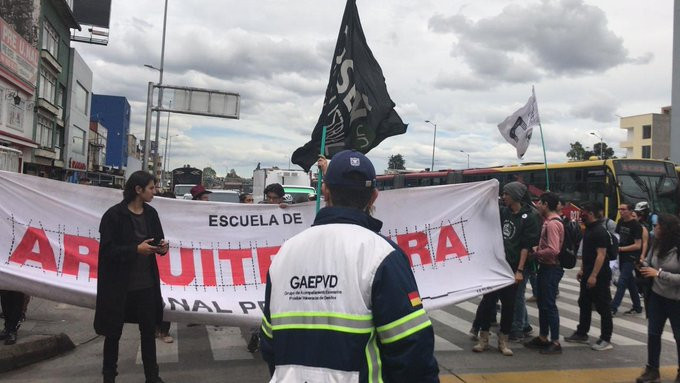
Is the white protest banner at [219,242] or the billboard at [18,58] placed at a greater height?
the billboard at [18,58]

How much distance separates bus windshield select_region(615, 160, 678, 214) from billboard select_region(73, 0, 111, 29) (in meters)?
44.4

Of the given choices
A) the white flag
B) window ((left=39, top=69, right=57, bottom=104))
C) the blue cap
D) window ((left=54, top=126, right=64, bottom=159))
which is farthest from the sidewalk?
window ((left=54, top=126, right=64, bottom=159))

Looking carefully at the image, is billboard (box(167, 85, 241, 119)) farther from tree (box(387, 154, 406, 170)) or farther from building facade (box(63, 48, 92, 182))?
tree (box(387, 154, 406, 170))

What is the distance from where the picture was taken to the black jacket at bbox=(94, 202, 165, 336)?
4.45 meters

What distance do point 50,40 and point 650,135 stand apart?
68.9m

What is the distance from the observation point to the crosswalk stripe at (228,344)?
5.99 meters

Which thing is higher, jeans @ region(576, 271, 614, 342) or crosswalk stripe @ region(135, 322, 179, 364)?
jeans @ region(576, 271, 614, 342)

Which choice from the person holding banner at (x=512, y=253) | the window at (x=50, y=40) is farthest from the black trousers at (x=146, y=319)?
the window at (x=50, y=40)

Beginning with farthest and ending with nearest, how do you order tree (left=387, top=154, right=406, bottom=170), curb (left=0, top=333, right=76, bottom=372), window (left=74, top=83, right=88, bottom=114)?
1. tree (left=387, top=154, right=406, bottom=170)
2. window (left=74, top=83, right=88, bottom=114)
3. curb (left=0, top=333, right=76, bottom=372)

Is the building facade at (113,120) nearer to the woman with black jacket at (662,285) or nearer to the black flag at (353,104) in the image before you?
the black flag at (353,104)

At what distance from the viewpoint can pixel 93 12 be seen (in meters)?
47.3

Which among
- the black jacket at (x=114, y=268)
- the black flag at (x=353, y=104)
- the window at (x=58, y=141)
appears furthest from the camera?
the window at (x=58, y=141)

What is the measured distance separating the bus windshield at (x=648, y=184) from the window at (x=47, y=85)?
30215mm

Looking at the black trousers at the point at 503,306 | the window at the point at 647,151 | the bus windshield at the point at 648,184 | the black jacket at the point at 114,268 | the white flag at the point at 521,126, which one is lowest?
the black trousers at the point at 503,306
